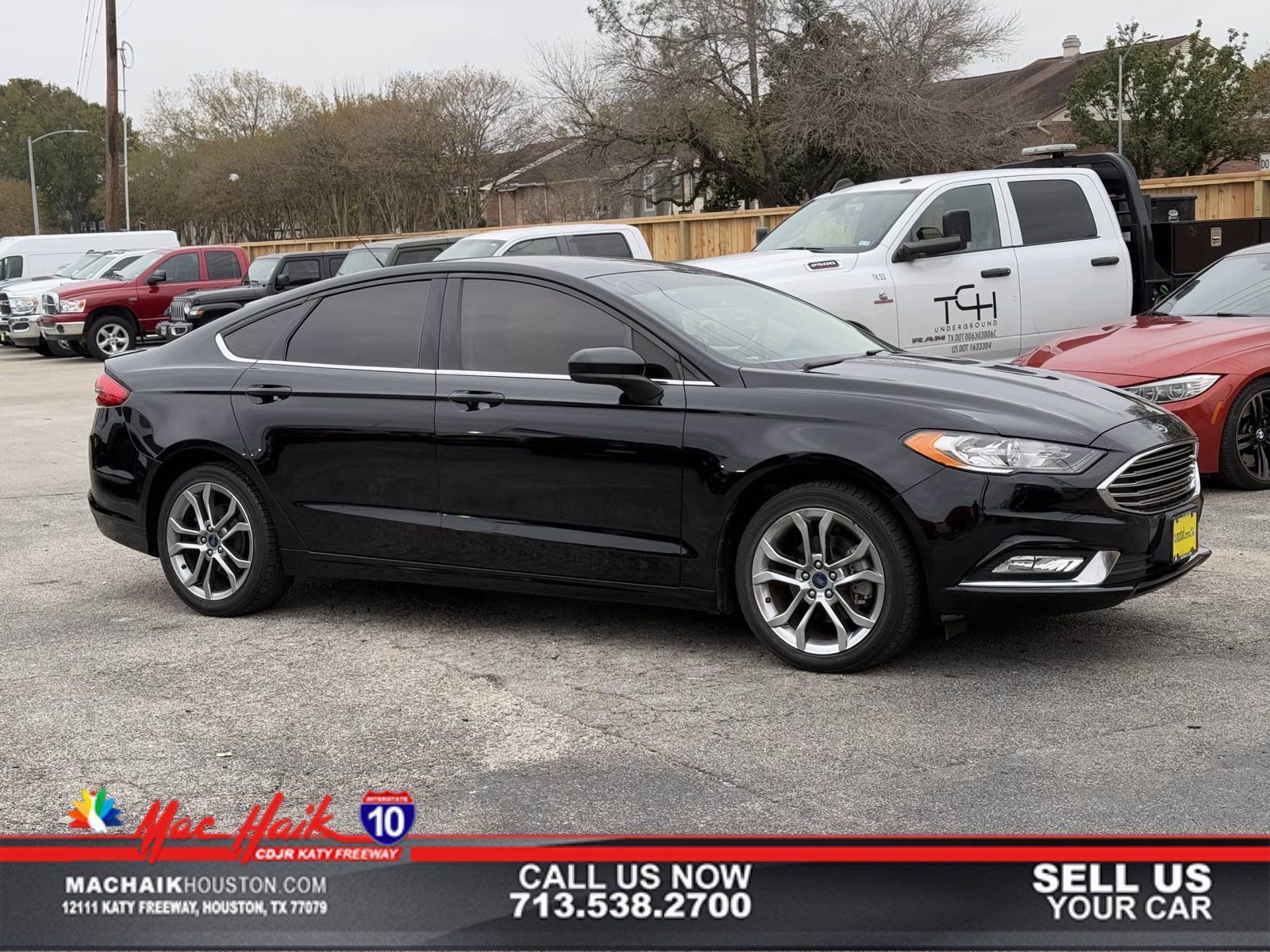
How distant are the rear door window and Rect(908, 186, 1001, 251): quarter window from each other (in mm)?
6684

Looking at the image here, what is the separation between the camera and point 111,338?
25.8 metres

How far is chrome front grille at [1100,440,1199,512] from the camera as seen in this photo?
17.6 ft

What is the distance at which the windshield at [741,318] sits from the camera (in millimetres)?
6012

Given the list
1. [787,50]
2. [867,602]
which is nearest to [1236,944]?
[867,602]

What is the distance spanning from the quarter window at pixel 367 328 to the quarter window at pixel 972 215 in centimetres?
597

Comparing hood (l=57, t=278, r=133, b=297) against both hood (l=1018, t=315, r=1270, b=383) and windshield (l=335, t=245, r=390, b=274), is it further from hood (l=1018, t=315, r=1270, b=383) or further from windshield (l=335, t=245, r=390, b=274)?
hood (l=1018, t=315, r=1270, b=383)

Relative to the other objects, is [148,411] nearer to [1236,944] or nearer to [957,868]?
[957,868]

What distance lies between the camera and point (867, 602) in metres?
5.46

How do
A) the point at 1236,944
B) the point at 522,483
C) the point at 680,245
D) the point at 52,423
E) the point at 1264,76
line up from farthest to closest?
the point at 1264,76 < the point at 680,245 < the point at 52,423 < the point at 522,483 < the point at 1236,944

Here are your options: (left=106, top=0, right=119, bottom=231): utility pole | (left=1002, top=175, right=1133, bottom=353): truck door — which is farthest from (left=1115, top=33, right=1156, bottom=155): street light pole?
(left=1002, top=175, right=1133, bottom=353): truck door

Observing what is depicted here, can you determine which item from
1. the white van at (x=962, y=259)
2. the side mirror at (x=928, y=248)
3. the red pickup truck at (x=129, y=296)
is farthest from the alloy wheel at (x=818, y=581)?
the red pickup truck at (x=129, y=296)

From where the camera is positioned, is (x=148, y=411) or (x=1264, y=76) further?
(x=1264, y=76)

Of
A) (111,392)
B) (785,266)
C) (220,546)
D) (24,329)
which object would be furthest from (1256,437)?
(24,329)

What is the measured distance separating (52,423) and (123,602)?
30.8 ft
